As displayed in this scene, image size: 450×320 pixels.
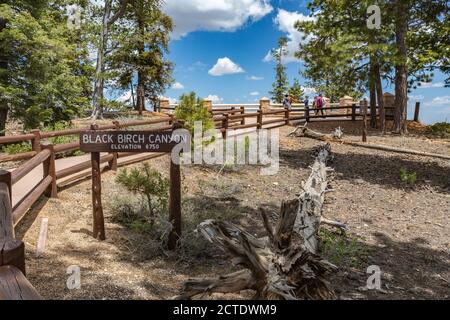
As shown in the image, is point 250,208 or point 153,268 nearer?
point 153,268

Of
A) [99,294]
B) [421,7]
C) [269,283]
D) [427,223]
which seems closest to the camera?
[269,283]

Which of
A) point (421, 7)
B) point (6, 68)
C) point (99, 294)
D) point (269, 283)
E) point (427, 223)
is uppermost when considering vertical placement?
point (421, 7)

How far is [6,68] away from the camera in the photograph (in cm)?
1554

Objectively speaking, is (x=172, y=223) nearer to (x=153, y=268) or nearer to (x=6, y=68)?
(x=153, y=268)

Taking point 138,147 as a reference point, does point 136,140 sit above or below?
above

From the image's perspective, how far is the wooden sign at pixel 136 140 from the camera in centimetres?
586

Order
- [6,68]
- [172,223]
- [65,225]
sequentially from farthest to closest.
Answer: [6,68] → [65,225] → [172,223]

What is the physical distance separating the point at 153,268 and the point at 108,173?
15.9 feet

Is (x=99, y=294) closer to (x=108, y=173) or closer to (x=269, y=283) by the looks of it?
(x=269, y=283)

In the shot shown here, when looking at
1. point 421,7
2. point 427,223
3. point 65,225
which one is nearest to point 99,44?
point 421,7

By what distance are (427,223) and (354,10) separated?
14.1 metres

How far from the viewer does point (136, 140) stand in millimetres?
5945

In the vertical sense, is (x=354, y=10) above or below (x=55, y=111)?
above

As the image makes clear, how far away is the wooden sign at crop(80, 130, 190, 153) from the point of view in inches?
231
